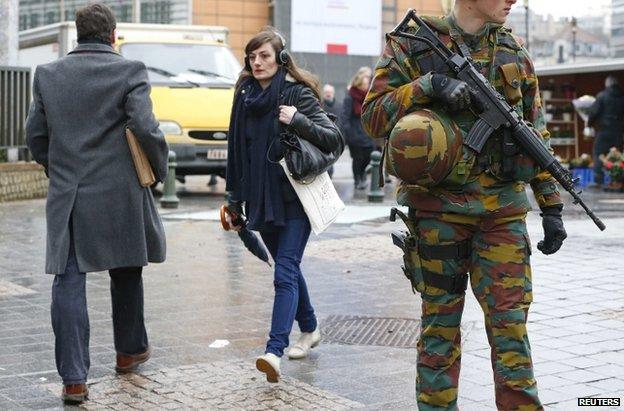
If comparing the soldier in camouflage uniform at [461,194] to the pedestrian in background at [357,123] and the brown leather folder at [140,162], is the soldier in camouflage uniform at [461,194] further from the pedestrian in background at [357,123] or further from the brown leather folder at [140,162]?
the pedestrian in background at [357,123]

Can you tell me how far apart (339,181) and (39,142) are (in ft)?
50.5

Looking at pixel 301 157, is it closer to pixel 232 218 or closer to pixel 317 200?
pixel 317 200

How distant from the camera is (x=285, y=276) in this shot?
6.11 metres

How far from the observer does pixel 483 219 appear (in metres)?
4.52

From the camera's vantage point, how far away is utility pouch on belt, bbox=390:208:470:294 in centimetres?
454

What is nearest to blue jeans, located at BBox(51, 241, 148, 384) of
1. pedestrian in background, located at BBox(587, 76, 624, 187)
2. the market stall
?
pedestrian in background, located at BBox(587, 76, 624, 187)

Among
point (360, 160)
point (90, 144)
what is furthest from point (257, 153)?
point (360, 160)

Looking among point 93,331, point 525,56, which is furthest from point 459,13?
point 93,331

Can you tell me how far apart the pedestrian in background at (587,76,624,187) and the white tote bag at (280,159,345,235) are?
13771 mm

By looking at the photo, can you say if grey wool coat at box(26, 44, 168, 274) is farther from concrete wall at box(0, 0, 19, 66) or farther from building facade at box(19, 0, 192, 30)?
building facade at box(19, 0, 192, 30)

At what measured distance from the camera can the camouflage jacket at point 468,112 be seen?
4465mm

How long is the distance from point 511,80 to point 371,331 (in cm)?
292

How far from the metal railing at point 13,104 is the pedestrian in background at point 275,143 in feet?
34.6

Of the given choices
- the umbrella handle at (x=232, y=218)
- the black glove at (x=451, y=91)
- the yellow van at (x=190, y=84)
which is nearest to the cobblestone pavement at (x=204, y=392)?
the umbrella handle at (x=232, y=218)
